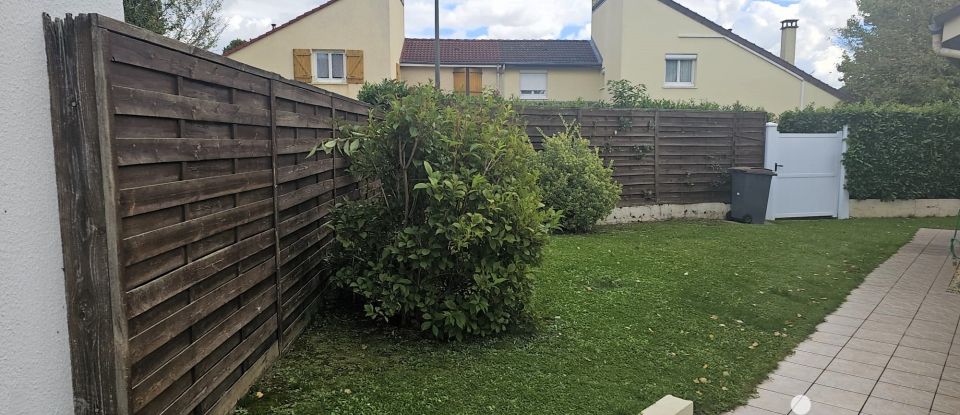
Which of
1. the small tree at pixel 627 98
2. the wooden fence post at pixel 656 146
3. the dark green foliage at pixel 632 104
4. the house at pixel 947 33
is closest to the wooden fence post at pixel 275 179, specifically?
the house at pixel 947 33

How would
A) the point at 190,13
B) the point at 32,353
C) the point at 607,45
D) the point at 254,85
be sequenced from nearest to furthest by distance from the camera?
the point at 32,353 → the point at 254,85 → the point at 190,13 → the point at 607,45

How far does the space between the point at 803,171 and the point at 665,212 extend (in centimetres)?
313

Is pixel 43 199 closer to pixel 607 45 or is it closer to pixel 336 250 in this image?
pixel 336 250

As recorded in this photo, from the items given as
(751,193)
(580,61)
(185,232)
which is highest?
(580,61)

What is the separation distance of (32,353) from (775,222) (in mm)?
12478

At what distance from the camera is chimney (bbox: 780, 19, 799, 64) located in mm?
23859

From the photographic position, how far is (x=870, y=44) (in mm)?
29141

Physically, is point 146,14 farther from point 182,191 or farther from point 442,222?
point 182,191

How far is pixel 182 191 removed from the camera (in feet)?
8.38

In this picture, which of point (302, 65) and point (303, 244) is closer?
point (303, 244)

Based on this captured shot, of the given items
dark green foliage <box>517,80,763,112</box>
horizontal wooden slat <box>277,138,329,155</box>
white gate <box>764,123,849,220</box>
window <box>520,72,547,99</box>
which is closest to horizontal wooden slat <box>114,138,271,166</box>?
horizontal wooden slat <box>277,138,329,155</box>

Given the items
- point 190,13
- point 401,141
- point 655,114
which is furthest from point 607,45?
point 401,141

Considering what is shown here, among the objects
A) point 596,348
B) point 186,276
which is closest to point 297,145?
point 186,276

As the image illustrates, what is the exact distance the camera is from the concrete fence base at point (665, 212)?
1159 centimetres
